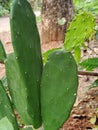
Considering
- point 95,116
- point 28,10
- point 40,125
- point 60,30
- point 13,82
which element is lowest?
point 60,30

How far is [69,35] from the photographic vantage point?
1.33m

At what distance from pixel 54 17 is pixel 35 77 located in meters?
3.28

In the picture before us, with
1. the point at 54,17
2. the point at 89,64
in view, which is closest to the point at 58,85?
the point at 89,64

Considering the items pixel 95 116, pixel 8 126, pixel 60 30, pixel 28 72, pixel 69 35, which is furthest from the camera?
pixel 60 30

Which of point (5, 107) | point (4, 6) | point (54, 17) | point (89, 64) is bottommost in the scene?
point (4, 6)

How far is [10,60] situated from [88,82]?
1776 mm

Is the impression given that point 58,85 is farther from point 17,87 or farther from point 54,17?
point 54,17

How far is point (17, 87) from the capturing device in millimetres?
948

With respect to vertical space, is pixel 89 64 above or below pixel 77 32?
below

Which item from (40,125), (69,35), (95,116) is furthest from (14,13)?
(95,116)

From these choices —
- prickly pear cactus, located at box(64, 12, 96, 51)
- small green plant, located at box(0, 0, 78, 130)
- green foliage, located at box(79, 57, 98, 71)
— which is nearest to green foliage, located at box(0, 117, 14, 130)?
small green plant, located at box(0, 0, 78, 130)

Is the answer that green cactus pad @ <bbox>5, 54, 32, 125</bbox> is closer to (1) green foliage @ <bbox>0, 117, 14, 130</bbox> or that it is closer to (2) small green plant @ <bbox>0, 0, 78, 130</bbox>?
(2) small green plant @ <bbox>0, 0, 78, 130</bbox>

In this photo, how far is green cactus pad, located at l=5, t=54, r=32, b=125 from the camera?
917 millimetres

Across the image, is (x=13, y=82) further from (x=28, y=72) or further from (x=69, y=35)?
(x=69, y=35)
